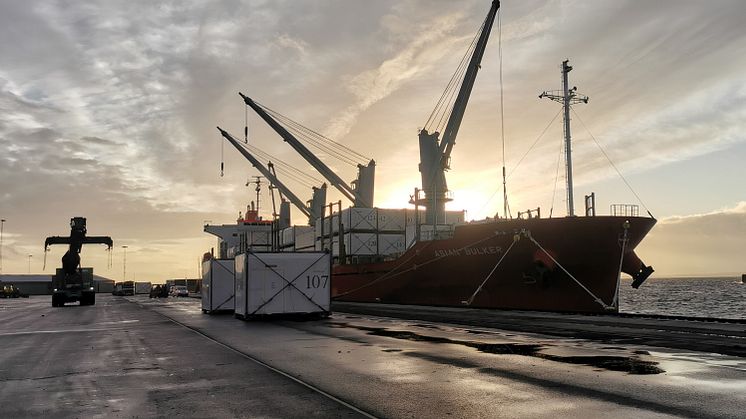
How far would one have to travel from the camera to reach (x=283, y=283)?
2841 centimetres

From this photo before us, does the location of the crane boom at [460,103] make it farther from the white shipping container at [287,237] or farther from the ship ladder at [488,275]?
the white shipping container at [287,237]

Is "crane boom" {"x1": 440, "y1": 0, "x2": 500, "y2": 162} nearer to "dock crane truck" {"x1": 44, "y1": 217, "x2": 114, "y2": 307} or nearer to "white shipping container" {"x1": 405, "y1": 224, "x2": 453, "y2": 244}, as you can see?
"white shipping container" {"x1": 405, "y1": 224, "x2": 453, "y2": 244}

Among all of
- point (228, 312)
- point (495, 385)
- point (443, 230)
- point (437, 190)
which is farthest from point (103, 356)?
point (437, 190)

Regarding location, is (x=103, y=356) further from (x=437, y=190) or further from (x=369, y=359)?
(x=437, y=190)

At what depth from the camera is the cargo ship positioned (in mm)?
29469

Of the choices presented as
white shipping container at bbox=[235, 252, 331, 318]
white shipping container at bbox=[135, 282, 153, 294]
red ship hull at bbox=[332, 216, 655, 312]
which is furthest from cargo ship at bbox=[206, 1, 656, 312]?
white shipping container at bbox=[135, 282, 153, 294]

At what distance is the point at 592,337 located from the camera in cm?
1789

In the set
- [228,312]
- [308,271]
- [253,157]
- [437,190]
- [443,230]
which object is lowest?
[228,312]

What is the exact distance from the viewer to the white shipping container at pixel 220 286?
35.2 m

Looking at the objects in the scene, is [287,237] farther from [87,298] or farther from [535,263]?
[535,263]

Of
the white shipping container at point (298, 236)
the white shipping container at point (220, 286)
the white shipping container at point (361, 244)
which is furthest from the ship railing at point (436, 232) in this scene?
the white shipping container at point (298, 236)

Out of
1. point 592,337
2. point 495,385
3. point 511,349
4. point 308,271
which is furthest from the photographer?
point 308,271

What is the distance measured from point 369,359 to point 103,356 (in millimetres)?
7156

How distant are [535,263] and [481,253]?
384 centimetres
